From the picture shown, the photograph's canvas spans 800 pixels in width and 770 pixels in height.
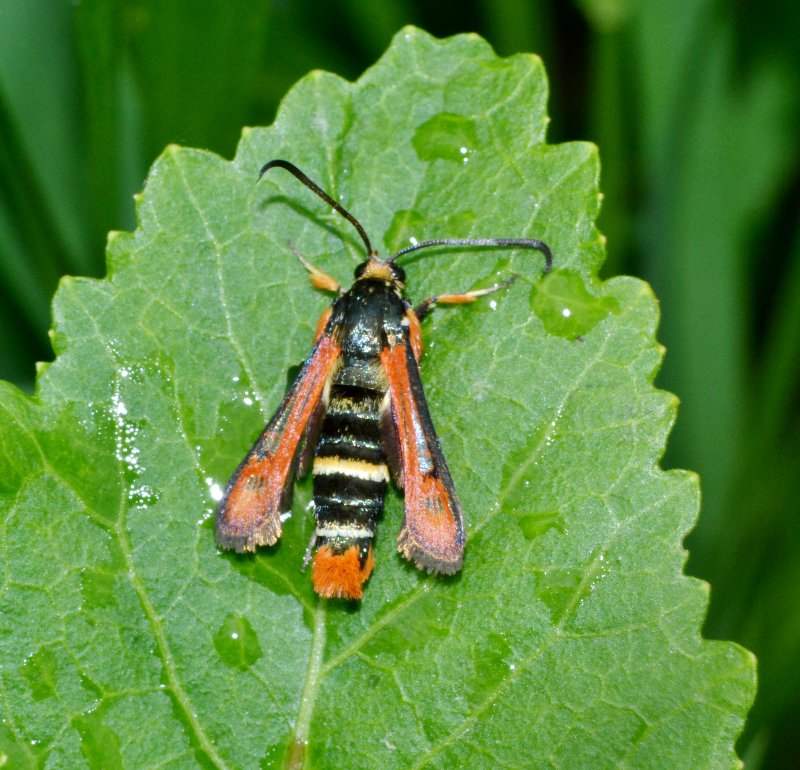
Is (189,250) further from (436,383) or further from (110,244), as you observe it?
(436,383)

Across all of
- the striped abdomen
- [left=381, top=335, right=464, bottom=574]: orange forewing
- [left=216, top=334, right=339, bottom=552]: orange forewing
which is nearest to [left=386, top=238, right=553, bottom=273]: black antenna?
[left=381, top=335, right=464, bottom=574]: orange forewing

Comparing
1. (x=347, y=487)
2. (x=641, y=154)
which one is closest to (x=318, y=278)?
(x=347, y=487)

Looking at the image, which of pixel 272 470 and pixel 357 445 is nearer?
pixel 272 470

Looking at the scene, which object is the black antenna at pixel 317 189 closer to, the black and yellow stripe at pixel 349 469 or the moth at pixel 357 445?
the moth at pixel 357 445

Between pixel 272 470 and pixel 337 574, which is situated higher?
pixel 272 470

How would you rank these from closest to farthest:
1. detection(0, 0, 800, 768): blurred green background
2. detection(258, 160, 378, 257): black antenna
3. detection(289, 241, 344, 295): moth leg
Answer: detection(258, 160, 378, 257): black antenna
detection(289, 241, 344, 295): moth leg
detection(0, 0, 800, 768): blurred green background

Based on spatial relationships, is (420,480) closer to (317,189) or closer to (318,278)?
(318,278)

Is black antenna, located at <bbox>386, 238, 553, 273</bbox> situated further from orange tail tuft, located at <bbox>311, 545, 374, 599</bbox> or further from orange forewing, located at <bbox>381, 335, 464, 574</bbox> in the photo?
orange tail tuft, located at <bbox>311, 545, 374, 599</bbox>

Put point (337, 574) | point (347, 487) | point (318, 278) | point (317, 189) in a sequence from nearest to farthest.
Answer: point (337, 574)
point (347, 487)
point (317, 189)
point (318, 278)

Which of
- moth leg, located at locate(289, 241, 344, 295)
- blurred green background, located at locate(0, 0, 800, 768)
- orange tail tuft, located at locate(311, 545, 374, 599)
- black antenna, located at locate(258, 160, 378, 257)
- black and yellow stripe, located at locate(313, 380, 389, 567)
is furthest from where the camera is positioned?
blurred green background, located at locate(0, 0, 800, 768)
